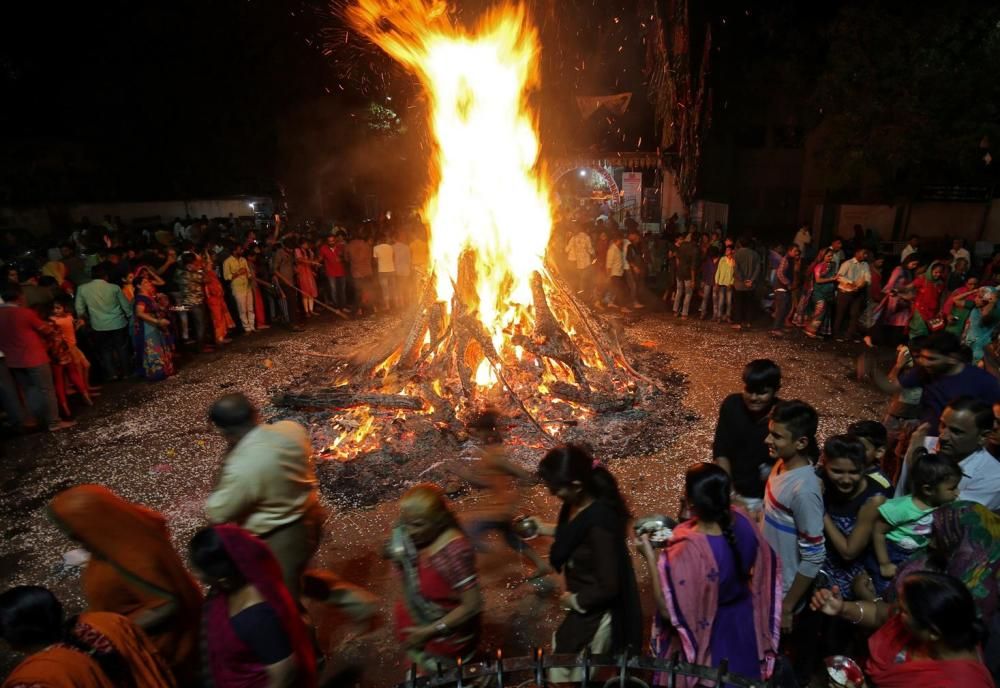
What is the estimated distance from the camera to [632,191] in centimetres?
2227

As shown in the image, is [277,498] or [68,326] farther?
[68,326]

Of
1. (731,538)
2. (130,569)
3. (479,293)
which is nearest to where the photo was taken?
(731,538)

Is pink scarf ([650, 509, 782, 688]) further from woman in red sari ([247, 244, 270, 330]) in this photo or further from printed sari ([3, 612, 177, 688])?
woman in red sari ([247, 244, 270, 330])

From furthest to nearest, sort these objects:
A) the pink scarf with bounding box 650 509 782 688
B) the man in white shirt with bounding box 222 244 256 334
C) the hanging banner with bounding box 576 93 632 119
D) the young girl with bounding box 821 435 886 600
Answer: the hanging banner with bounding box 576 93 632 119 → the man in white shirt with bounding box 222 244 256 334 → the young girl with bounding box 821 435 886 600 → the pink scarf with bounding box 650 509 782 688

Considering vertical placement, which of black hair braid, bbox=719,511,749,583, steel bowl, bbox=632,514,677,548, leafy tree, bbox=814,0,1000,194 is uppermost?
leafy tree, bbox=814,0,1000,194

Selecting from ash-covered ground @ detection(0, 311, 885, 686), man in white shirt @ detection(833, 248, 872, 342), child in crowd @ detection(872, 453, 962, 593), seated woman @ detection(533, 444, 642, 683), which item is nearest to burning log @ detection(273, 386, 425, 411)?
ash-covered ground @ detection(0, 311, 885, 686)

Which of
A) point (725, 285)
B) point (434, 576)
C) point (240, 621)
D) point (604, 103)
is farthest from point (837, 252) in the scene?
point (240, 621)

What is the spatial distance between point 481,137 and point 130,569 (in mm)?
8261

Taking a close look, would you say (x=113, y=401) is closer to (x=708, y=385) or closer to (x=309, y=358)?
(x=309, y=358)

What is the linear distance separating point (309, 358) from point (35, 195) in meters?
18.9

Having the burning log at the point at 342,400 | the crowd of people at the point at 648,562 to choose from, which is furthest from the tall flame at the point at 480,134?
the crowd of people at the point at 648,562

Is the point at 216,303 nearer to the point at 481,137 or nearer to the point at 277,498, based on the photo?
the point at 481,137

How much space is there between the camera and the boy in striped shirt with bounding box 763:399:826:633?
3.26 m

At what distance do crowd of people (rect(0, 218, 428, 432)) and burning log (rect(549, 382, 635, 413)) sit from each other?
3.32 m
